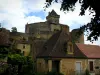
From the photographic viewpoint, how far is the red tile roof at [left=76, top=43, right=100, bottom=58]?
116 feet

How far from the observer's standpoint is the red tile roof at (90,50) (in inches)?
1398

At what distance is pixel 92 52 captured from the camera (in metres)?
36.9

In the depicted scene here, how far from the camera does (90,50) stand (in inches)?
1475

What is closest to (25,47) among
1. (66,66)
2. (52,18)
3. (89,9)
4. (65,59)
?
(65,59)

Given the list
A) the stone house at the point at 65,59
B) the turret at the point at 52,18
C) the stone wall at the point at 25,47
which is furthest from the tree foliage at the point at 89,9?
the turret at the point at 52,18

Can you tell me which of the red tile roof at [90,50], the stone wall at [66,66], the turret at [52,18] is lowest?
the stone wall at [66,66]

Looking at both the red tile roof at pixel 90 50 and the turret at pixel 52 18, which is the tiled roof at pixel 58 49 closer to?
the red tile roof at pixel 90 50

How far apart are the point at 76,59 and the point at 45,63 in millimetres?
4447

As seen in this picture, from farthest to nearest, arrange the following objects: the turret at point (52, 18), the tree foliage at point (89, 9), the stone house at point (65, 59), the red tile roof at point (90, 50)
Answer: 1. the turret at point (52, 18)
2. the red tile roof at point (90, 50)
3. the stone house at point (65, 59)
4. the tree foliage at point (89, 9)

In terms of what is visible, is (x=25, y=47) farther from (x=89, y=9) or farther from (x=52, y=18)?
(x=89, y=9)

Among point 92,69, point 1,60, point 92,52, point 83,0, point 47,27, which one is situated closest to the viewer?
point 83,0

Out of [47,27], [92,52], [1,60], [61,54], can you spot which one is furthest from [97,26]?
[47,27]

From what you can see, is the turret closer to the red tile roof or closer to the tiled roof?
the red tile roof

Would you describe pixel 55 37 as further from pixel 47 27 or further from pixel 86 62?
pixel 47 27
